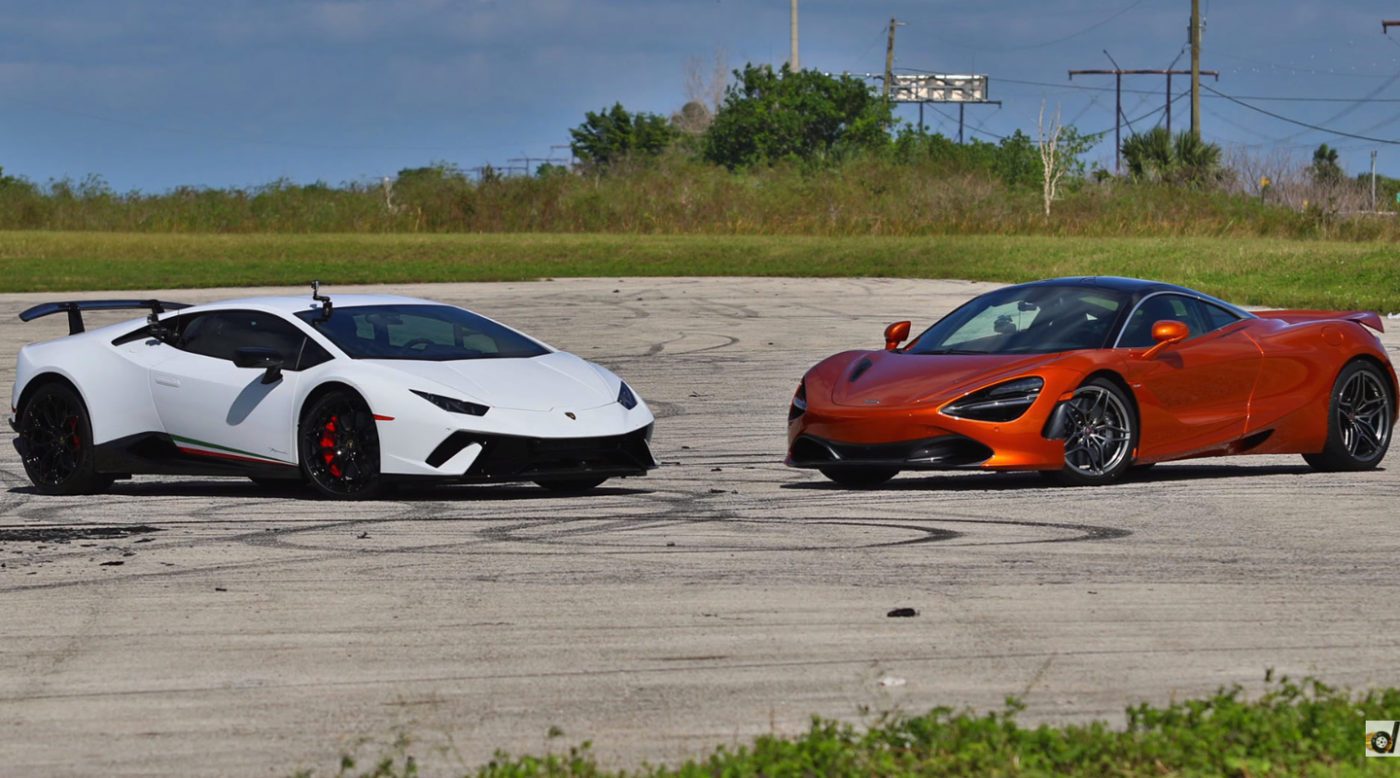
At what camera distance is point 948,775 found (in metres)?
5.11

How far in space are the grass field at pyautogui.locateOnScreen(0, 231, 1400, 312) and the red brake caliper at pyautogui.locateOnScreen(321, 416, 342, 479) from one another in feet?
72.0

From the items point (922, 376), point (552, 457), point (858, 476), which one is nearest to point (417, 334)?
point (552, 457)

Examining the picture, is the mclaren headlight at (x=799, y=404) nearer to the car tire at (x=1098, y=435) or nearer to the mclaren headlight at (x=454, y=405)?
the car tire at (x=1098, y=435)

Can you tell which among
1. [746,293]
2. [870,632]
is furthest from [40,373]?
[746,293]

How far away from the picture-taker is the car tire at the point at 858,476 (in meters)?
12.8

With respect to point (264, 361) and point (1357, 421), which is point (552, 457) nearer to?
point (264, 361)

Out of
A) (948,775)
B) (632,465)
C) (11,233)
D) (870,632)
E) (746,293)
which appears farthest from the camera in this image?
(11,233)

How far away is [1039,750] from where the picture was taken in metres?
5.27

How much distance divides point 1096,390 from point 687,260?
3364 centimetres

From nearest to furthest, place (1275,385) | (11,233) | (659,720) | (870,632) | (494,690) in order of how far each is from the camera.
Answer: (659,720), (494,690), (870,632), (1275,385), (11,233)

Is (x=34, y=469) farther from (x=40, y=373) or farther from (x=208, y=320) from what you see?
(x=208, y=320)

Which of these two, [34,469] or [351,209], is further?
[351,209]

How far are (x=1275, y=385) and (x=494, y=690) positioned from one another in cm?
796

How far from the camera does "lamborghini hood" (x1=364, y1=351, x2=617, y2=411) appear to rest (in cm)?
1185
